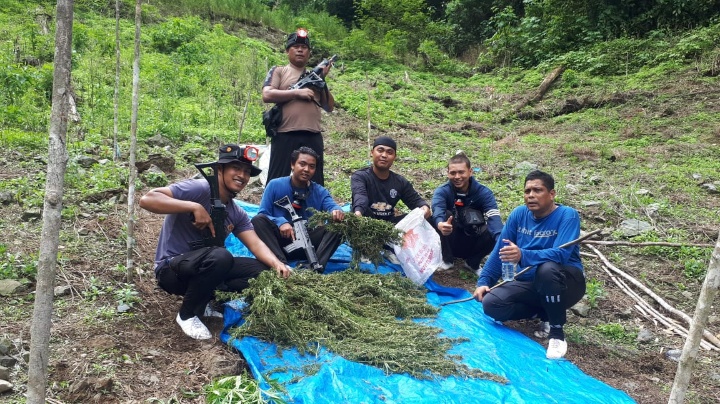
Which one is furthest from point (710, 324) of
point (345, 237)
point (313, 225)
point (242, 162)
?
point (242, 162)

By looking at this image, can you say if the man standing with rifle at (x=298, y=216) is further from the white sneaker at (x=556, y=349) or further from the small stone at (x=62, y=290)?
the white sneaker at (x=556, y=349)

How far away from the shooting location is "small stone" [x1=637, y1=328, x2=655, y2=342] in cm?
348

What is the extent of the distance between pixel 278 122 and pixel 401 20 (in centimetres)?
1348

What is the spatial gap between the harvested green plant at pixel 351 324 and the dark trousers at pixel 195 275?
0.65ft

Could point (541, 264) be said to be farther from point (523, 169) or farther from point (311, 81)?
point (523, 169)

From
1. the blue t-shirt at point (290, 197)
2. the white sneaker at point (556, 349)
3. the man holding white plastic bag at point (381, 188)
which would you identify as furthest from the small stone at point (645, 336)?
the blue t-shirt at point (290, 197)

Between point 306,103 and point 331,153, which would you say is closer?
point 306,103

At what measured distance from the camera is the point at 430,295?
3855mm

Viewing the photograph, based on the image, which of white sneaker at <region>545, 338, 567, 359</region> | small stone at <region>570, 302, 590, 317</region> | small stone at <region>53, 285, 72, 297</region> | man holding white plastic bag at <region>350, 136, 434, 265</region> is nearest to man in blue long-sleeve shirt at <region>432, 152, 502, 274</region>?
man holding white plastic bag at <region>350, 136, 434, 265</region>

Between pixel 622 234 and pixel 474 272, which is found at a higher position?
pixel 622 234

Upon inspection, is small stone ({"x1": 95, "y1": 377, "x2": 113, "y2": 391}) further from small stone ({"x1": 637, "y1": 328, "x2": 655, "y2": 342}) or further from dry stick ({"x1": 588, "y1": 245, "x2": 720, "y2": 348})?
dry stick ({"x1": 588, "y1": 245, "x2": 720, "y2": 348})

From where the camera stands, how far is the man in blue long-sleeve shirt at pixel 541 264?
10.7 feet

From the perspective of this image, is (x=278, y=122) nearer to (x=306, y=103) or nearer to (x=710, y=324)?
(x=306, y=103)

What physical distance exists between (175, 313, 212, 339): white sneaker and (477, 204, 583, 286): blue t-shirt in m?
1.91
